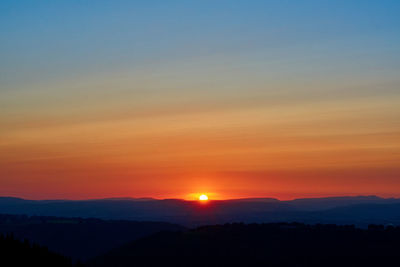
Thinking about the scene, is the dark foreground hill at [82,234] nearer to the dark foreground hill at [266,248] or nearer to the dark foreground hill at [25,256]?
the dark foreground hill at [266,248]

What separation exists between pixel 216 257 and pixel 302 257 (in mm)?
10657

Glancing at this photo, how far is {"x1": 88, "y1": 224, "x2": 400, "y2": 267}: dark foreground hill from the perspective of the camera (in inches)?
3000

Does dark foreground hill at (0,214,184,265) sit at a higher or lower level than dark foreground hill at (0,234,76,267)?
higher

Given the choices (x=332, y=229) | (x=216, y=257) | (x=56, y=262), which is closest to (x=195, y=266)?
(x=216, y=257)

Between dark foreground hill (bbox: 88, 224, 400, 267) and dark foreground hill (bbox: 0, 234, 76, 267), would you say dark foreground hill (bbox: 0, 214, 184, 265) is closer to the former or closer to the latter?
dark foreground hill (bbox: 88, 224, 400, 267)

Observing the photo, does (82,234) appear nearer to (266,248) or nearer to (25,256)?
(266,248)

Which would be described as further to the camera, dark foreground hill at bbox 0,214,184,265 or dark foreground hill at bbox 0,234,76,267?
dark foreground hill at bbox 0,214,184,265

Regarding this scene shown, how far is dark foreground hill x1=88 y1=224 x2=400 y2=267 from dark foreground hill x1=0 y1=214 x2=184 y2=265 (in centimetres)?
3289

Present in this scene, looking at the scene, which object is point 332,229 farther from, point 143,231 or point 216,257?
point 143,231

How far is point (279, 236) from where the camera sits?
88.7 m

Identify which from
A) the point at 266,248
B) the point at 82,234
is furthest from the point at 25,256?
the point at 82,234

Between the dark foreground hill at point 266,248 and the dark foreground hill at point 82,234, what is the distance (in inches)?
1295

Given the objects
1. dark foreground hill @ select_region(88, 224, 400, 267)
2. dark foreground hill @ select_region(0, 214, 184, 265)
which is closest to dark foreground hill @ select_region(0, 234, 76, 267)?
dark foreground hill @ select_region(88, 224, 400, 267)

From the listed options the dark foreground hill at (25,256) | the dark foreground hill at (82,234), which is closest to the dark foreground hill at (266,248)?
the dark foreground hill at (82,234)
